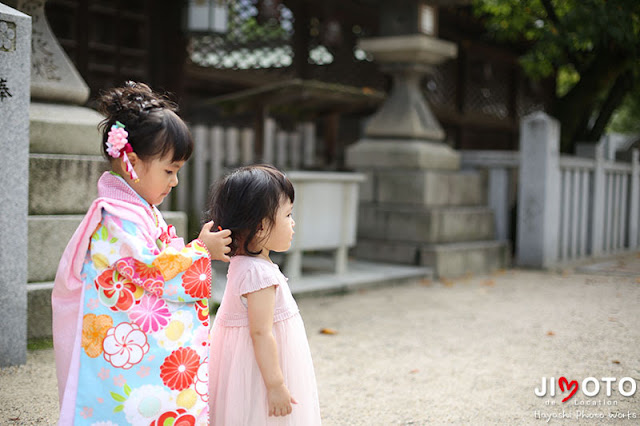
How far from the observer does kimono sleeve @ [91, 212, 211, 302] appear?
6.00 feet

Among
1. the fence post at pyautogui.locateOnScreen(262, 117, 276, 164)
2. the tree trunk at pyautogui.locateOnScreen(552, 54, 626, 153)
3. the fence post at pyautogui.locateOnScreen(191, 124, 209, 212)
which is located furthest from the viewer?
the tree trunk at pyautogui.locateOnScreen(552, 54, 626, 153)

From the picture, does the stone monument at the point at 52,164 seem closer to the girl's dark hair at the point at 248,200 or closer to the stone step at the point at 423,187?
the girl's dark hair at the point at 248,200

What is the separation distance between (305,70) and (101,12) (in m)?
2.62

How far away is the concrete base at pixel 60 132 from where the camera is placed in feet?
12.3

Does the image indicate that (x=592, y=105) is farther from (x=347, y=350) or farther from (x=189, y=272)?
(x=189, y=272)

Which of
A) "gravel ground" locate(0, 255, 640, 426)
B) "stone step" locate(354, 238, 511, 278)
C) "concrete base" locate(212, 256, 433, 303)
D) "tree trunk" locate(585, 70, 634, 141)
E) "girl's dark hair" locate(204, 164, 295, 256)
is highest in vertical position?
"tree trunk" locate(585, 70, 634, 141)

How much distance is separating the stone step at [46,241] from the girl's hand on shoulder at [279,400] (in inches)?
86.0

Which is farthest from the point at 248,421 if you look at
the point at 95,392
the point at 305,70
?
the point at 305,70

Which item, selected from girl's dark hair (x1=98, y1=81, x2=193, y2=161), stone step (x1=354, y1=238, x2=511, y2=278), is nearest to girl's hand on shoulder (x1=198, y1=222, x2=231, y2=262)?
girl's dark hair (x1=98, y1=81, x2=193, y2=161)

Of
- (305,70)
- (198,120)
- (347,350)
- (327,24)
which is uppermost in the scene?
(327,24)

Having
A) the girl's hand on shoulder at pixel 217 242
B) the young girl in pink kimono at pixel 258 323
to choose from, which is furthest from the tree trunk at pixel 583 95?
the girl's hand on shoulder at pixel 217 242

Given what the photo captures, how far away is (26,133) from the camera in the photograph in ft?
10.0

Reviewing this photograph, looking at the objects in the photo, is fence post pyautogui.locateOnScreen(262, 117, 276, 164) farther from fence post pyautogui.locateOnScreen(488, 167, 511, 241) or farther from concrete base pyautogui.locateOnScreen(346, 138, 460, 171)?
fence post pyautogui.locateOnScreen(488, 167, 511, 241)

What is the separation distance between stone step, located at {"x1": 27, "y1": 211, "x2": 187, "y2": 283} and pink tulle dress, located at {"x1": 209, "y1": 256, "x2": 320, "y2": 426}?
6.37 feet
